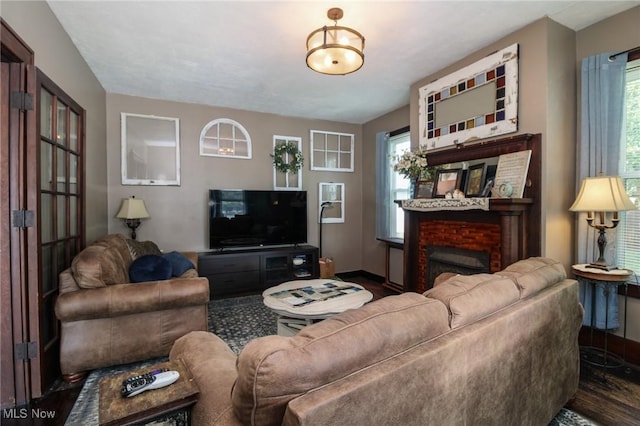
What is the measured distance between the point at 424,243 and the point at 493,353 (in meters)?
2.27

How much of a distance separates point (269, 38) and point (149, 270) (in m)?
2.27

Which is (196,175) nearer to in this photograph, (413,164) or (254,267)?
(254,267)

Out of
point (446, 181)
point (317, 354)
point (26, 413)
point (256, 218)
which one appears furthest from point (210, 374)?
point (256, 218)

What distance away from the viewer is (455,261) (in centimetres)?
310

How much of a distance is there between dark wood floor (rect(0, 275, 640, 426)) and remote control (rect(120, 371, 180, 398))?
1.31 meters

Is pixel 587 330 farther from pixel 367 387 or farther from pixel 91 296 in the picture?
pixel 91 296

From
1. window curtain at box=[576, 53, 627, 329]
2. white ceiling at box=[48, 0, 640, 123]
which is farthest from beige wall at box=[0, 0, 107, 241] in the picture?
window curtain at box=[576, 53, 627, 329]

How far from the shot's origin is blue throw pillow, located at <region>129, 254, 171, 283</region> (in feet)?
8.59

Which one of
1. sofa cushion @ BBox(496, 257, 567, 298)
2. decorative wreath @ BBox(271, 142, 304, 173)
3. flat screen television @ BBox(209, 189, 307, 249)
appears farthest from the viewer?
decorative wreath @ BBox(271, 142, 304, 173)

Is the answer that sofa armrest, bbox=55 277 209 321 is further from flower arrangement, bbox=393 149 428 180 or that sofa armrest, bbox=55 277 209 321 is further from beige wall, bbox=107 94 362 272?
flower arrangement, bbox=393 149 428 180

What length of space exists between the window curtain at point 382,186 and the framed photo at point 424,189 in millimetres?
1321

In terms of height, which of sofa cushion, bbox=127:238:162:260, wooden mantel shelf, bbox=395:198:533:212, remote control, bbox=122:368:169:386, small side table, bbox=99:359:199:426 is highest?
wooden mantel shelf, bbox=395:198:533:212

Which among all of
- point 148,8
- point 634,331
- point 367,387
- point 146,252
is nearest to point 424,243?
point 634,331

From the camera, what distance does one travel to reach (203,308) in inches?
103
